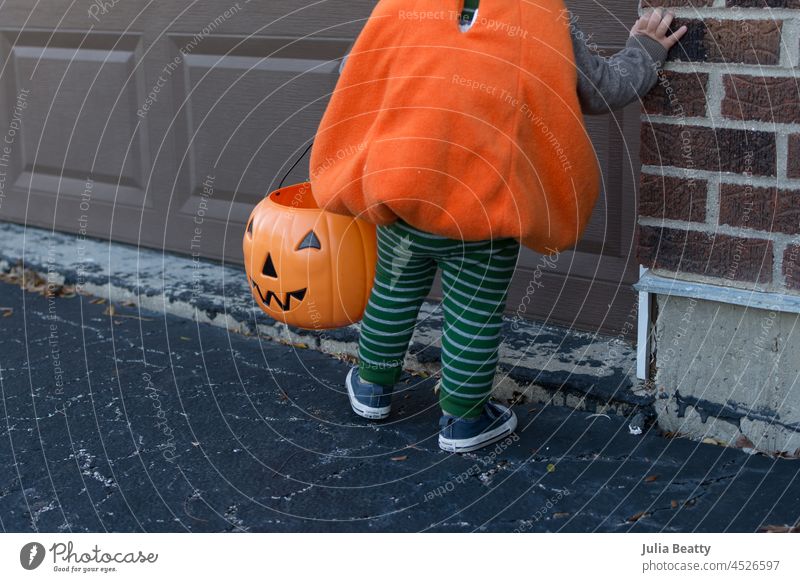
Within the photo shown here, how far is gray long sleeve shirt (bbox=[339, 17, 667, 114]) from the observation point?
244cm

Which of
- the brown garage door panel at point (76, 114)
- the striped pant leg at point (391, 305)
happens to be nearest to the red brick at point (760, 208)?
the striped pant leg at point (391, 305)

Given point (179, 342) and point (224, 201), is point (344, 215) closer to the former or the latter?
point (179, 342)

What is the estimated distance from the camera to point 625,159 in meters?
3.16

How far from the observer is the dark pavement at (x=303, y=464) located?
2504 mm

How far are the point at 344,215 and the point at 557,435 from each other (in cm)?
83

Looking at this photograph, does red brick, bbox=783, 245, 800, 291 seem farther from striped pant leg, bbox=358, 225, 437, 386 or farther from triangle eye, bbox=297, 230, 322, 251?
triangle eye, bbox=297, 230, 322, 251

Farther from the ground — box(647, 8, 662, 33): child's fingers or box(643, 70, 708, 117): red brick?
box(647, 8, 662, 33): child's fingers

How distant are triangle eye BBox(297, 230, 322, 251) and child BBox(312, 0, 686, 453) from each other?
0.19 m

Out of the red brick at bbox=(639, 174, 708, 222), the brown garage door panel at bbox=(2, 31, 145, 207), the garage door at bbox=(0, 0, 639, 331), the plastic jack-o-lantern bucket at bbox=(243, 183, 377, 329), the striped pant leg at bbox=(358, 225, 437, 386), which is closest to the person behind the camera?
the red brick at bbox=(639, 174, 708, 222)

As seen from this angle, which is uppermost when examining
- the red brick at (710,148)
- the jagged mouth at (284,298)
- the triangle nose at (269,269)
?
the red brick at (710,148)

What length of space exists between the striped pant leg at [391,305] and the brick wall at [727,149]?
600 millimetres

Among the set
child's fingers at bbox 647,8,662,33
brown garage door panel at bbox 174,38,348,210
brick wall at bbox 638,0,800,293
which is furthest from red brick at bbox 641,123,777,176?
brown garage door panel at bbox 174,38,348,210

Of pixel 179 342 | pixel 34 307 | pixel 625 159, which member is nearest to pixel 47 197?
pixel 34 307

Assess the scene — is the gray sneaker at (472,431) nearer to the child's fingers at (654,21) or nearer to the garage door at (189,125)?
the garage door at (189,125)
